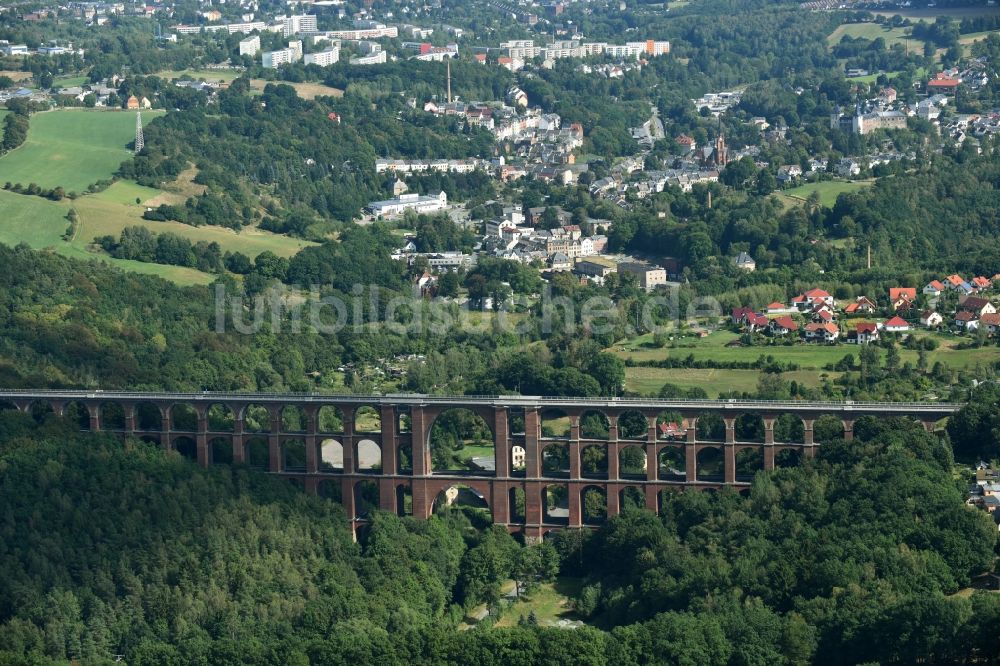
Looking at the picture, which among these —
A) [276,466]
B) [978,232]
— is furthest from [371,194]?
[276,466]

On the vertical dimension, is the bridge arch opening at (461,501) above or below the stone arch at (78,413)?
below

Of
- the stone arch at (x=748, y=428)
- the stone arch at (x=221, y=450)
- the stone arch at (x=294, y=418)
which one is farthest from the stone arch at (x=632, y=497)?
the stone arch at (x=221, y=450)

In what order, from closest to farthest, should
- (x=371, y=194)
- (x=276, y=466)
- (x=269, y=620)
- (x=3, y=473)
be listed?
(x=269, y=620) < (x=3, y=473) < (x=276, y=466) < (x=371, y=194)

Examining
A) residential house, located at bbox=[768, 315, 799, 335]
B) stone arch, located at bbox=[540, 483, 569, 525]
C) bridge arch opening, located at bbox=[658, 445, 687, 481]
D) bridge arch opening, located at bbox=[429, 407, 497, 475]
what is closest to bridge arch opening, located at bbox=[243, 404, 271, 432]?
bridge arch opening, located at bbox=[429, 407, 497, 475]

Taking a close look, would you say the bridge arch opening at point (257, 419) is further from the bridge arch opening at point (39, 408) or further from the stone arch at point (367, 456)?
the bridge arch opening at point (39, 408)

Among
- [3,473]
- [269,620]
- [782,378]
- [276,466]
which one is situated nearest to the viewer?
[269,620]

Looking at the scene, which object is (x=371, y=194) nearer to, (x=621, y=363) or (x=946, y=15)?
(x=621, y=363)
